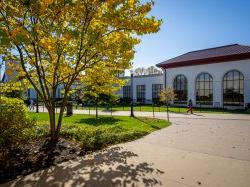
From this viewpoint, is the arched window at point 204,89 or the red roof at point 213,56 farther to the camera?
the arched window at point 204,89

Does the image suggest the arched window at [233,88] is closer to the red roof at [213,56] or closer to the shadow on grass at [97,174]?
the red roof at [213,56]

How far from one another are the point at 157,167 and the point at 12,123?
164 inches

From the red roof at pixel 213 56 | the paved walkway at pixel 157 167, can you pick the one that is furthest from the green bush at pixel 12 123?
the red roof at pixel 213 56

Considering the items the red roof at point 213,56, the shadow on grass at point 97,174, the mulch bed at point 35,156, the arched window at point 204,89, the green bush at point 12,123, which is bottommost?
the shadow on grass at point 97,174

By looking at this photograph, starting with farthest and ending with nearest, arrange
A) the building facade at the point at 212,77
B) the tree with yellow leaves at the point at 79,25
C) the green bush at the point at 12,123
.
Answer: the building facade at the point at 212,77 → the tree with yellow leaves at the point at 79,25 → the green bush at the point at 12,123

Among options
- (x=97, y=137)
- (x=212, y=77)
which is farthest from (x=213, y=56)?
(x=97, y=137)

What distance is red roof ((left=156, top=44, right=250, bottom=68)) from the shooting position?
107ft

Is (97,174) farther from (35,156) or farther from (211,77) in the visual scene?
(211,77)

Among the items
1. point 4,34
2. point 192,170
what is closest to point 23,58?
point 4,34

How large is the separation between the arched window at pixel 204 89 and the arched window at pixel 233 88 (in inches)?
79.5

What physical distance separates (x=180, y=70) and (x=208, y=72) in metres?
4.58

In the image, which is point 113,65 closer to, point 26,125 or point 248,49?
point 26,125

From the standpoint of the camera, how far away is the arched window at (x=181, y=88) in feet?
128

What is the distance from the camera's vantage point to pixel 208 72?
3600 cm
